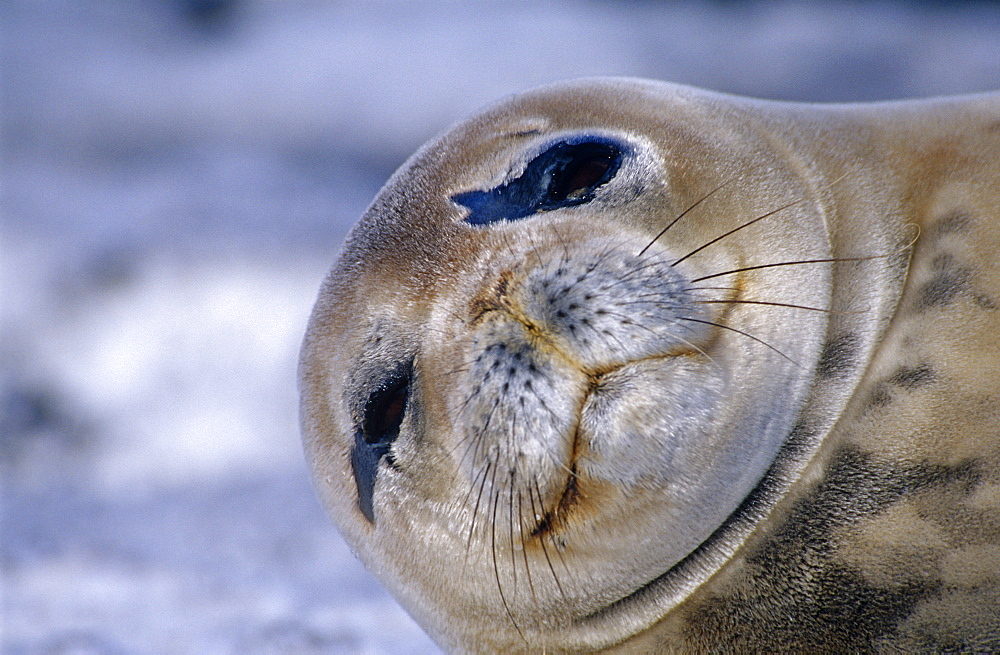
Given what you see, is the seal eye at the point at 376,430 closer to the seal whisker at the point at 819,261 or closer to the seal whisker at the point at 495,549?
the seal whisker at the point at 495,549

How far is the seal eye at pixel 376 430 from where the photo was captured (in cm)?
140

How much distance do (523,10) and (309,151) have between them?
1843 millimetres

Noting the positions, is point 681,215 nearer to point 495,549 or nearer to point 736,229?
point 736,229

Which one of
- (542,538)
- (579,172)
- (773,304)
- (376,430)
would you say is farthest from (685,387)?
(376,430)

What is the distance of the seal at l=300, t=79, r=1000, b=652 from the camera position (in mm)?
1208

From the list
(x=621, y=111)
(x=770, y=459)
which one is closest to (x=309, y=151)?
(x=621, y=111)

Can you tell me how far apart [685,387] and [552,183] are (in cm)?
42

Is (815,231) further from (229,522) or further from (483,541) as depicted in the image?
(229,522)

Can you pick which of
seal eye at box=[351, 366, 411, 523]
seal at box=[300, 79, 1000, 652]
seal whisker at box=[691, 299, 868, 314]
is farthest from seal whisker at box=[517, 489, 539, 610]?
seal whisker at box=[691, 299, 868, 314]

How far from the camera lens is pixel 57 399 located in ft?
15.5

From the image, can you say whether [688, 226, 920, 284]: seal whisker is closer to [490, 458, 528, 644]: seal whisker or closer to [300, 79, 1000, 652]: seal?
[300, 79, 1000, 652]: seal

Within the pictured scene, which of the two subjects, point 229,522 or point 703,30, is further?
point 703,30

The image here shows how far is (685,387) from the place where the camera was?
1219 millimetres

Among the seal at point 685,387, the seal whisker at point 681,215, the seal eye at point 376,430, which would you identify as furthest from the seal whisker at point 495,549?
the seal whisker at point 681,215
